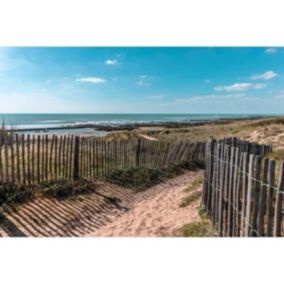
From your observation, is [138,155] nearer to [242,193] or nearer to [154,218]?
[154,218]

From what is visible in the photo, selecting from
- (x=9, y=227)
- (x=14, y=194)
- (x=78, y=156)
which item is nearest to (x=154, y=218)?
(x=9, y=227)

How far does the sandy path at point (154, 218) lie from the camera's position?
5703 mm

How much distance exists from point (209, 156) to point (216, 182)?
88cm

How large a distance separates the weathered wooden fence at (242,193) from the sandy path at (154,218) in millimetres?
582

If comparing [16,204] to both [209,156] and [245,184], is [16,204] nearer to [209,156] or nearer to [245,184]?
[209,156]

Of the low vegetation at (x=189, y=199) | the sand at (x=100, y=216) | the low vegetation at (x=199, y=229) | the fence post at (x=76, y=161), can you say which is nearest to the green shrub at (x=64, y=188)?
the sand at (x=100, y=216)

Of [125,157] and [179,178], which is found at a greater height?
[125,157]

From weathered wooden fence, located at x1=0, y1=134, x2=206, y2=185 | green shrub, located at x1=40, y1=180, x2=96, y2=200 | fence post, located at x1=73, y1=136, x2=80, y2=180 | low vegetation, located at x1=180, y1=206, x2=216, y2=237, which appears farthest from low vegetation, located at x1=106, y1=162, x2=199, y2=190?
low vegetation, located at x1=180, y1=206, x2=216, y2=237

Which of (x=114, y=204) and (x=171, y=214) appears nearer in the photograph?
(x=171, y=214)

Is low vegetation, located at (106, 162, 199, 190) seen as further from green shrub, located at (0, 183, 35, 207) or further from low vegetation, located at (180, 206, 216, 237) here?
low vegetation, located at (180, 206, 216, 237)

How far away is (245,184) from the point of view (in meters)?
4.48

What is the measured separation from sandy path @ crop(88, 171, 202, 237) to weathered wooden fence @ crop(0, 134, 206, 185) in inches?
87.8
